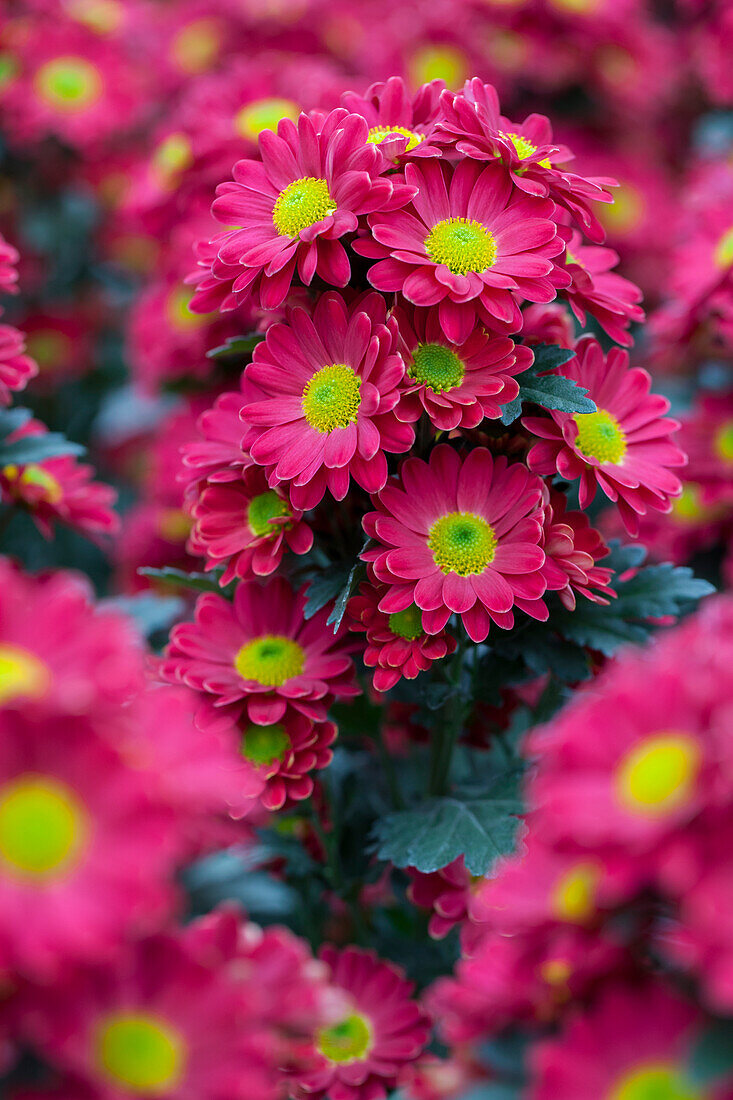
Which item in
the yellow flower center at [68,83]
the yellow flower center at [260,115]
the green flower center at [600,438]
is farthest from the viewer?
the yellow flower center at [68,83]

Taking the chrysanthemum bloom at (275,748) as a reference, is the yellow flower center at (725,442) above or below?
above

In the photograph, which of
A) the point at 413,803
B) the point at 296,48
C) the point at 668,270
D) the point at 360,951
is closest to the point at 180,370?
the point at 413,803

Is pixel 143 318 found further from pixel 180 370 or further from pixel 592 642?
pixel 592 642

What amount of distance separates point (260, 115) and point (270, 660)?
83 cm

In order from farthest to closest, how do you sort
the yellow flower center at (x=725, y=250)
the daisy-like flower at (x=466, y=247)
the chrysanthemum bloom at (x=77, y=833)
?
the yellow flower center at (x=725, y=250)
the daisy-like flower at (x=466, y=247)
the chrysanthemum bloom at (x=77, y=833)

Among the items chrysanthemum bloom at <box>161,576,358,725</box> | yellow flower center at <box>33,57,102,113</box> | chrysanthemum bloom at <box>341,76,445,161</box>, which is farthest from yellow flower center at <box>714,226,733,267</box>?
yellow flower center at <box>33,57,102,113</box>

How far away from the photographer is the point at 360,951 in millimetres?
997

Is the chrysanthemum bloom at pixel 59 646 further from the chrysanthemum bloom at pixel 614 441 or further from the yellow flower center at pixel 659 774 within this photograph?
the chrysanthemum bloom at pixel 614 441

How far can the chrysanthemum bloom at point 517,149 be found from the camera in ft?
2.71

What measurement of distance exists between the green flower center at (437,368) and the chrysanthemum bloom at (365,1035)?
53 centimetres

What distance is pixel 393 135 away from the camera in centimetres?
89

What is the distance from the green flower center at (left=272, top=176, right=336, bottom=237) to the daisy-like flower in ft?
0.16

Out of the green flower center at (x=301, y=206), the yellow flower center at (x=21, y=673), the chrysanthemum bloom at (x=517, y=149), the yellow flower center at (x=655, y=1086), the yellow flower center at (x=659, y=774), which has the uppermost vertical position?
the chrysanthemum bloom at (x=517, y=149)

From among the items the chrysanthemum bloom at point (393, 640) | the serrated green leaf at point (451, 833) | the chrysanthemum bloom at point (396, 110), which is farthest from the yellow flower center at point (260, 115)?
the serrated green leaf at point (451, 833)
